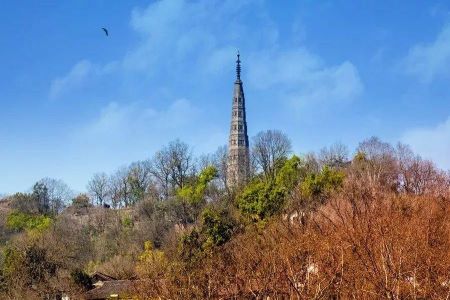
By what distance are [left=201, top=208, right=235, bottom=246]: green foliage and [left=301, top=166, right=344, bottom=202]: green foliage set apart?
16.0 feet

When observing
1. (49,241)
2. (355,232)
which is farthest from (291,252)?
(49,241)

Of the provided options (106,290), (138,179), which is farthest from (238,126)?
(106,290)

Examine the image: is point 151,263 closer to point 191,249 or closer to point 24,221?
point 191,249

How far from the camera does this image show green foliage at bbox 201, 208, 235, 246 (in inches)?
1033

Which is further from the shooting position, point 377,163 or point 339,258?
point 377,163

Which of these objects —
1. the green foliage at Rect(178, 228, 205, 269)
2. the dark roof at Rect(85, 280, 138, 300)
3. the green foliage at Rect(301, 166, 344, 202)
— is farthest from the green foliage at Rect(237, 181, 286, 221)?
the dark roof at Rect(85, 280, 138, 300)

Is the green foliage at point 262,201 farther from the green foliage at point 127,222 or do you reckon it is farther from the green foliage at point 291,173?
the green foliage at point 127,222

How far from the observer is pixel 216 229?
87.1ft

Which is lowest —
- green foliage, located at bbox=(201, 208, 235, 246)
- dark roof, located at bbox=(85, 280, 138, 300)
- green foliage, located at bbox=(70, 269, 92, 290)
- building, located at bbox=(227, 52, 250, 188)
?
dark roof, located at bbox=(85, 280, 138, 300)

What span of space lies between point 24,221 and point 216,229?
2568 centimetres

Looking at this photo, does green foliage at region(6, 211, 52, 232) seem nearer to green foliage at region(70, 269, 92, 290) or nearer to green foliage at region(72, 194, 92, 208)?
green foliage at region(72, 194, 92, 208)

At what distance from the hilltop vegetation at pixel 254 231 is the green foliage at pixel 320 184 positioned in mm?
73

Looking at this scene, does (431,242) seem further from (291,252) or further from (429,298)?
(429,298)

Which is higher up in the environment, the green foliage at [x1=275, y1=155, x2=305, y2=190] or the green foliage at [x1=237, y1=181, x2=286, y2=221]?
the green foliage at [x1=275, y1=155, x2=305, y2=190]
